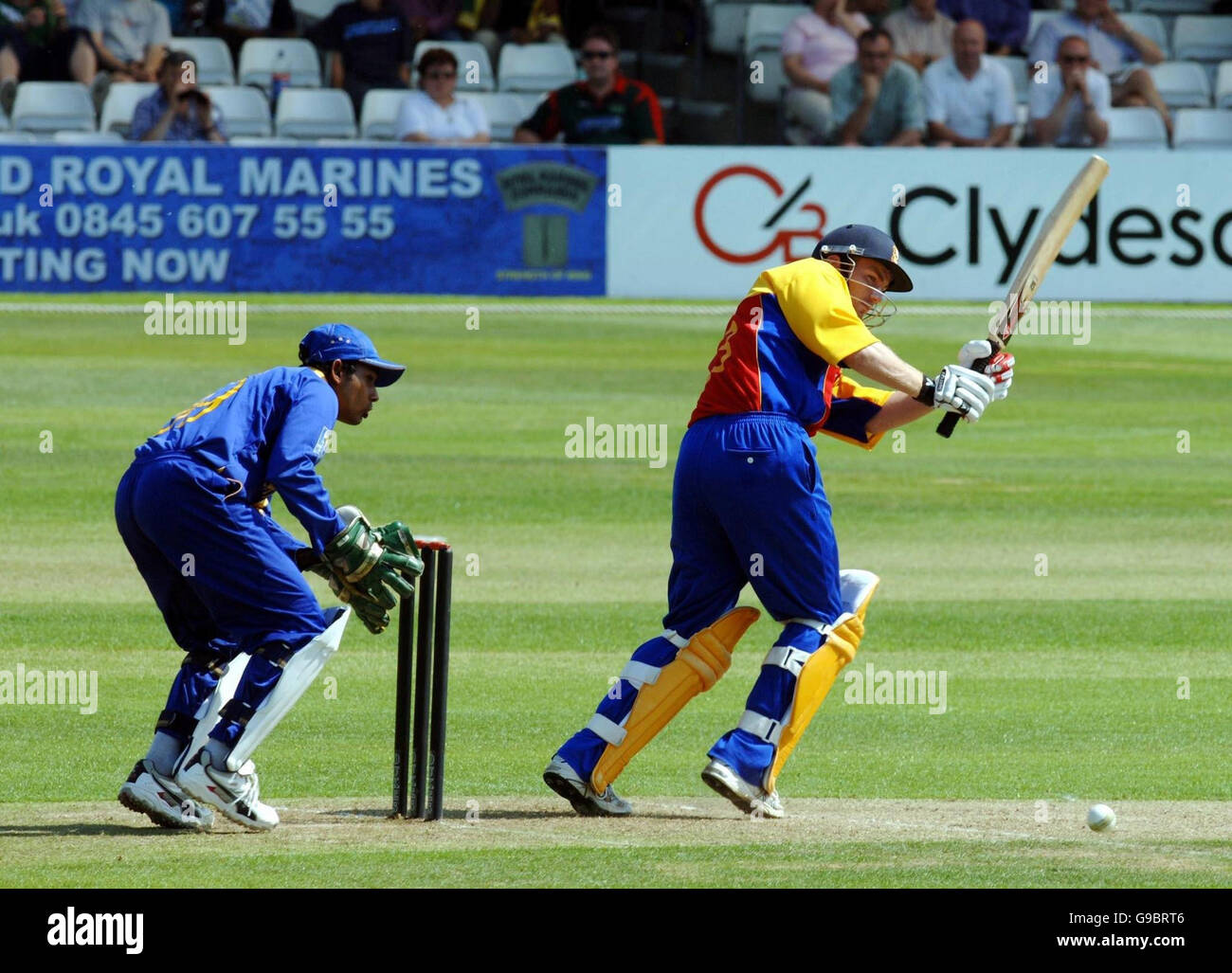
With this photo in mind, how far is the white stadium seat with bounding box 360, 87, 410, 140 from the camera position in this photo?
22.6 metres

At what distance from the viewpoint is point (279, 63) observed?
23234 mm

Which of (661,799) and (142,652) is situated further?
(142,652)

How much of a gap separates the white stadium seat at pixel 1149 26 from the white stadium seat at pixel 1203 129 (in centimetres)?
201

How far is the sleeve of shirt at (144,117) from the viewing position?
21359mm

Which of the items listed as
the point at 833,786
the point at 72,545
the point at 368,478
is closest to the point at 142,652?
the point at 72,545

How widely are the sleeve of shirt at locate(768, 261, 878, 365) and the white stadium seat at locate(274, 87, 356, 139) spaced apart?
16.2 metres

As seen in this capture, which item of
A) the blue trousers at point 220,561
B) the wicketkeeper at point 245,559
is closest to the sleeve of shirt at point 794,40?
the wicketkeeper at point 245,559

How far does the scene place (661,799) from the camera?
7727mm

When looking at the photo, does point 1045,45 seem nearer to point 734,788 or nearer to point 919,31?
point 919,31

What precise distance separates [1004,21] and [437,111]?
709 centimetres

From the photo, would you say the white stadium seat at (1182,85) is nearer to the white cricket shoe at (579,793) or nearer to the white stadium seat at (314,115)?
the white stadium seat at (314,115)

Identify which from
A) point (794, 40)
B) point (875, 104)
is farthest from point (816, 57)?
point (875, 104)
